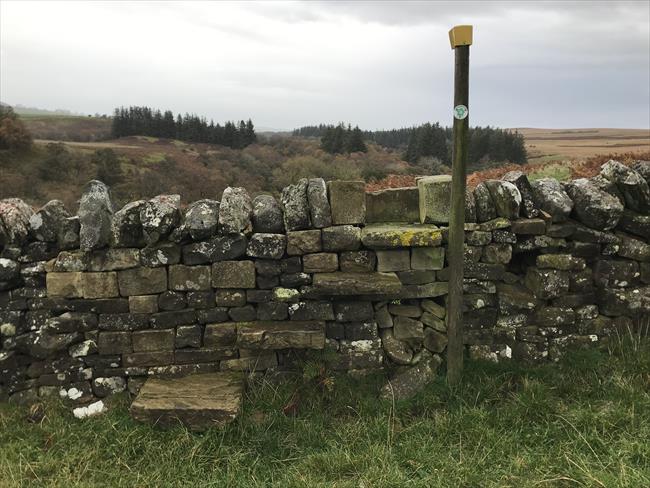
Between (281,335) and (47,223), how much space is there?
2.54 m

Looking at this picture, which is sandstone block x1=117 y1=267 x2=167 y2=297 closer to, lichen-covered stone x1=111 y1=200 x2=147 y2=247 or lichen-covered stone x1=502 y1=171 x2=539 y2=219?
lichen-covered stone x1=111 y1=200 x2=147 y2=247

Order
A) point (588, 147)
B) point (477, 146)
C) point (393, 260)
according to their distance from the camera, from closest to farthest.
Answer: point (393, 260), point (588, 147), point (477, 146)

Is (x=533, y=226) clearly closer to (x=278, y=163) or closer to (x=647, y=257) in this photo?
(x=647, y=257)

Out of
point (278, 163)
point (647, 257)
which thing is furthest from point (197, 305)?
point (278, 163)

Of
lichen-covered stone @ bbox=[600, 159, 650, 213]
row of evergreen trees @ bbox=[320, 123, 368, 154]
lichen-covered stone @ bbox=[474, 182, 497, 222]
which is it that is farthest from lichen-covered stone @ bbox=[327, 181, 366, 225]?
row of evergreen trees @ bbox=[320, 123, 368, 154]

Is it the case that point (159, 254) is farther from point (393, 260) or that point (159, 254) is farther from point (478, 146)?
point (478, 146)

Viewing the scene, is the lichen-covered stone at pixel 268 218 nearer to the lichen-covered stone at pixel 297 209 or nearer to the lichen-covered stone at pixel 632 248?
the lichen-covered stone at pixel 297 209

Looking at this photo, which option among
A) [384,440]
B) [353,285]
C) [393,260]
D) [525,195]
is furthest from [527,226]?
[384,440]

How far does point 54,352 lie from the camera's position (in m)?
4.45

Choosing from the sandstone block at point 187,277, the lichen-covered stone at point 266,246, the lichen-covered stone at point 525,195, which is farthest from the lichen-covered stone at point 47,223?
the lichen-covered stone at point 525,195

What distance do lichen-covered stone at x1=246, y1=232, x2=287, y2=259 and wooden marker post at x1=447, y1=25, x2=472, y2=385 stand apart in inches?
65.9

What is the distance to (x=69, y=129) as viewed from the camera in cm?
6738

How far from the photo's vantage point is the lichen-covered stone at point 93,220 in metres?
4.24

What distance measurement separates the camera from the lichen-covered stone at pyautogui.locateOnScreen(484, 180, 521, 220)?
464 centimetres
